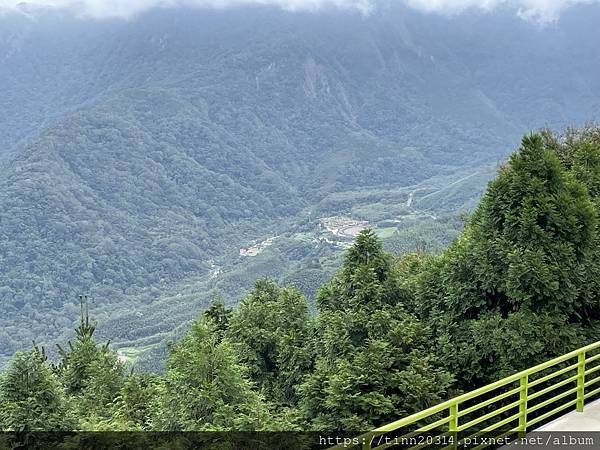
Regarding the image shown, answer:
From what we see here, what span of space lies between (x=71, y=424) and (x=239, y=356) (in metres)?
4.50

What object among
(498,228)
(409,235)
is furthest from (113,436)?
(409,235)

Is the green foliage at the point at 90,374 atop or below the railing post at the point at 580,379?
atop

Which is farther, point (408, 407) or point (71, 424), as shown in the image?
point (71, 424)

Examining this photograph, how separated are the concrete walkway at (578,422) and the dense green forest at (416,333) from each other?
2536 millimetres

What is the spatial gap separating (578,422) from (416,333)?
4.68 m

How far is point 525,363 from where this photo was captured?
1287cm

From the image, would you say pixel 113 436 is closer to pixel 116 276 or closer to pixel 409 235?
pixel 409 235

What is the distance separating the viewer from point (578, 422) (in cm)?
965

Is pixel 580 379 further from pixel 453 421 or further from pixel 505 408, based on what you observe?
Result: pixel 453 421

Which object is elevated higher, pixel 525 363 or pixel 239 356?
pixel 239 356

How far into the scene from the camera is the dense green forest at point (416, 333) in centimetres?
1271

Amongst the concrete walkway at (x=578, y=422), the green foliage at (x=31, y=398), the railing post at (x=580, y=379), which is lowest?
the concrete walkway at (x=578, y=422)

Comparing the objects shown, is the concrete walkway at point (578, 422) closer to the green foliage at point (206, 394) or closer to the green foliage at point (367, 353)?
the green foliage at point (367, 353)

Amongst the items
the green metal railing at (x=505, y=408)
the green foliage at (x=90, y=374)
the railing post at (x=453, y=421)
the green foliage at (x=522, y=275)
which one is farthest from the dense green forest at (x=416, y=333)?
the green foliage at (x=90, y=374)
